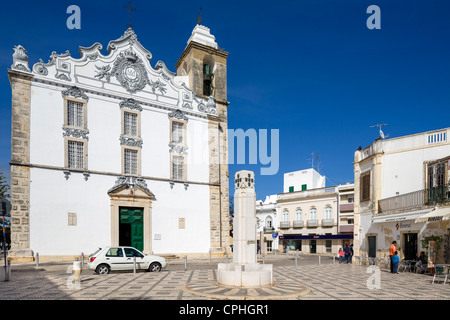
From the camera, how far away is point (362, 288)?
11469mm

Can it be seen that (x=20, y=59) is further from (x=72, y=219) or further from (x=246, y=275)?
(x=246, y=275)

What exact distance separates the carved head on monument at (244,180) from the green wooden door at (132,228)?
1451 cm

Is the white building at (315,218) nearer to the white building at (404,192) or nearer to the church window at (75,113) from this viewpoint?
the white building at (404,192)

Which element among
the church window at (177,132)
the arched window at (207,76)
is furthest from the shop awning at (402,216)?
the arched window at (207,76)

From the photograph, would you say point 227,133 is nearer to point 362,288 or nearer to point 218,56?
point 218,56

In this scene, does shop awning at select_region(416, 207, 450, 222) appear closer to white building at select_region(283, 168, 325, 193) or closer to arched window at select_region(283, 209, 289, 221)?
arched window at select_region(283, 209, 289, 221)

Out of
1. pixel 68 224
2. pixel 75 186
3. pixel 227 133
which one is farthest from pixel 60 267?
pixel 227 133

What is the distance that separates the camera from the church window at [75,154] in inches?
870

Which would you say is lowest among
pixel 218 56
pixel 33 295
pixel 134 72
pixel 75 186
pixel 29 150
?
pixel 33 295

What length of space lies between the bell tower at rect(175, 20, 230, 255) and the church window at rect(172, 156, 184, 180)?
253 cm

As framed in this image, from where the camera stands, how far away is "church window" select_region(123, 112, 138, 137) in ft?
80.8

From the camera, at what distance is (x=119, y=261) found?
15.4 meters

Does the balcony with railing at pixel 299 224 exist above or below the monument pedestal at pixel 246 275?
below
